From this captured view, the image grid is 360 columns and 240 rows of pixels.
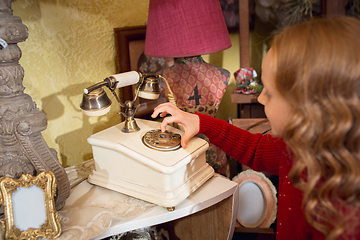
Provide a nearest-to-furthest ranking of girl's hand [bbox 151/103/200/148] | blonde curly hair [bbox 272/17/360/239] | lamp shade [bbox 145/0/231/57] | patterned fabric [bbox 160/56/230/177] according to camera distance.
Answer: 1. blonde curly hair [bbox 272/17/360/239]
2. girl's hand [bbox 151/103/200/148]
3. lamp shade [bbox 145/0/231/57]
4. patterned fabric [bbox 160/56/230/177]

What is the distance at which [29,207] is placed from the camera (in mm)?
726

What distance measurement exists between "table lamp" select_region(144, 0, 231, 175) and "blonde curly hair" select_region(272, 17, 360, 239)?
551 millimetres

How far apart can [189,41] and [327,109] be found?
2.23ft

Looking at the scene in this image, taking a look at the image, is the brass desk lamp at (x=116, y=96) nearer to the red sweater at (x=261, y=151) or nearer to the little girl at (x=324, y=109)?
the red sweater at (x=261, y=151)

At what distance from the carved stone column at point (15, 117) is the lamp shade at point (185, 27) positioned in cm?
51

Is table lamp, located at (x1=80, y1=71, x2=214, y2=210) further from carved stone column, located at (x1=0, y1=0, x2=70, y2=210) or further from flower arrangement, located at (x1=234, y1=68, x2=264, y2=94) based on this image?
flower arrangement, located at (x1=234, y1=68, x2=264, y2=94)

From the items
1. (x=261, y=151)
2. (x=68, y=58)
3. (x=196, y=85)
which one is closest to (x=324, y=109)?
(x=261, y=151)

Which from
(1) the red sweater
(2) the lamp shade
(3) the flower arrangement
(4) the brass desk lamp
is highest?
(2) the lamp shade

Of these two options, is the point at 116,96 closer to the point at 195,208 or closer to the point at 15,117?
the point at 15,117

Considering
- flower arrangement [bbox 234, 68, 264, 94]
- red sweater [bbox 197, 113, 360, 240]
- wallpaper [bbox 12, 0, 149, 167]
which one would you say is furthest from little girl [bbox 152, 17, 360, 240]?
flower arrangement [bbox 234, 68, 264, 94]

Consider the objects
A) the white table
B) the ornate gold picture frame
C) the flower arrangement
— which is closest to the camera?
the ornate gold picture frame

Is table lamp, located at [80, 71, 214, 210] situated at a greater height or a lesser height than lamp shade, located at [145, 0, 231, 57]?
lesser

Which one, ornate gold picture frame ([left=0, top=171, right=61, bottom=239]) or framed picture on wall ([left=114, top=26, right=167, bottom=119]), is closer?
ornate gold picture frame ([left=0, top=171, right=61, bottom=239])

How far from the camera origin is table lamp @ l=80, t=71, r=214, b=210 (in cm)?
86
